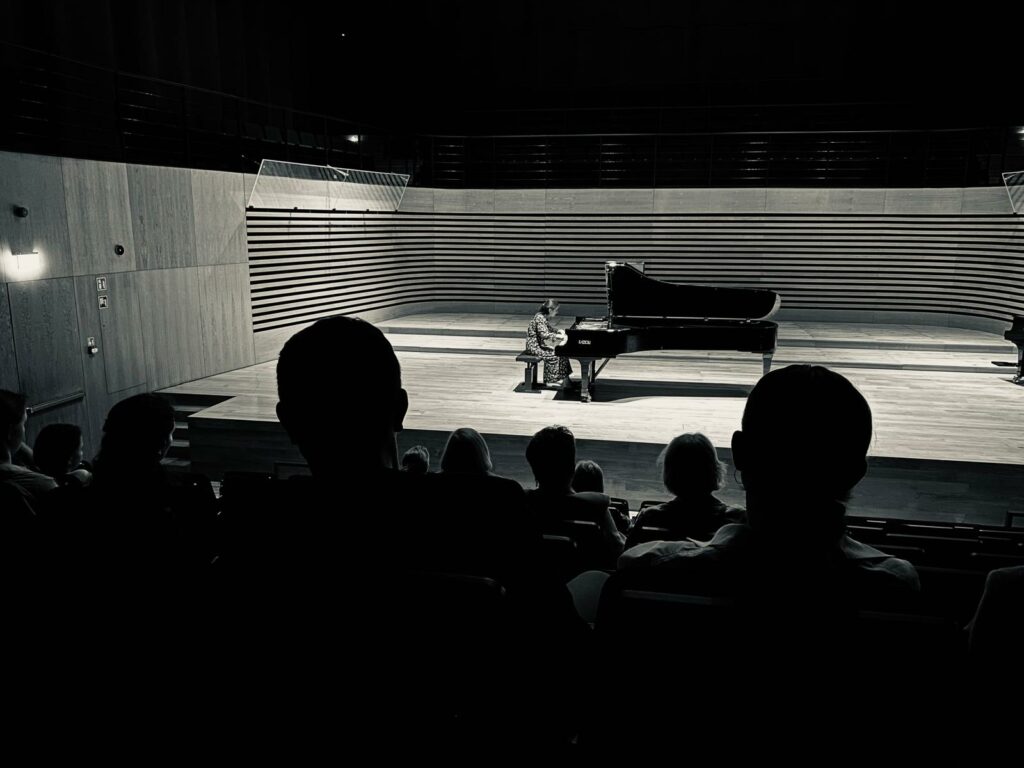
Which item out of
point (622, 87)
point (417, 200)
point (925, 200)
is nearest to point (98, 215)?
point (417, 200)

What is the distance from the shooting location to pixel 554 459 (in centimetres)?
327

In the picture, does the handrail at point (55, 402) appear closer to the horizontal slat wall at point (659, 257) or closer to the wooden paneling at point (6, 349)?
the wooden paneling at point (6, 349)

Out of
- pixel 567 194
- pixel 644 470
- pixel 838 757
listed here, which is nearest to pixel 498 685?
pixel 838 757

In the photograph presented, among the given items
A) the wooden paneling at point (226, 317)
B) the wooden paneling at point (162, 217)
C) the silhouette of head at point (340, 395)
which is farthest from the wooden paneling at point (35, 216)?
the silhouette of head at point (340, 395)

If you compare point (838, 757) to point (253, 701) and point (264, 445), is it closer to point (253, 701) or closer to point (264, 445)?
point (253, 701)

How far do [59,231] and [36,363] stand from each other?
121 centimetres

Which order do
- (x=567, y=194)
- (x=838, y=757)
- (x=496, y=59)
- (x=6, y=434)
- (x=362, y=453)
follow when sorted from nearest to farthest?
(x=838, y=757), (x=362, y=453), (x=6, y=434), (x=567, y=194), (x=496, y=59)

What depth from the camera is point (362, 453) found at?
4.12 ft

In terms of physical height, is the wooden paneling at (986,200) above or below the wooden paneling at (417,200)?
below

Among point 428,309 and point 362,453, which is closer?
point 362,453

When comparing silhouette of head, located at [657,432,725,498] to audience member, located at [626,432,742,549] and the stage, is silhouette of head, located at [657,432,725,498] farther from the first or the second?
the stage

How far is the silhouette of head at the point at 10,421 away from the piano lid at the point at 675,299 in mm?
5614

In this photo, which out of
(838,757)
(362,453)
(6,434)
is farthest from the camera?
(6,434)

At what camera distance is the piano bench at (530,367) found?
809cm
